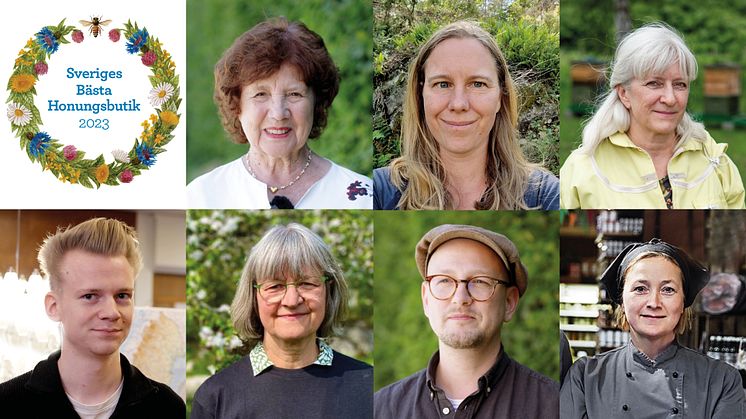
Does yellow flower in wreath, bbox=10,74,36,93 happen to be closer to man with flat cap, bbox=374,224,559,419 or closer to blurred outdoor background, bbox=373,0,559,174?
blurred outdoor background, bbox=373,0,559,174

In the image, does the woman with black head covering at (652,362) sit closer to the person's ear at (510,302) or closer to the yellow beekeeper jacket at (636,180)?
the yellow beekeeper jacket at (636,180)

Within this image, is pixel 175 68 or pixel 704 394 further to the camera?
pixel 175 68

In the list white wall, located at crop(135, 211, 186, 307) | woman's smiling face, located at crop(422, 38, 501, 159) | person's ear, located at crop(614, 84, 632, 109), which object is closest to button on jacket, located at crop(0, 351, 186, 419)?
white wall, located at crop(135, 211, 186, 307)

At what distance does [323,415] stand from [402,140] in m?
1.47

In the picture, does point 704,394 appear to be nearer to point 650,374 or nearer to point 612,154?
point 650,374

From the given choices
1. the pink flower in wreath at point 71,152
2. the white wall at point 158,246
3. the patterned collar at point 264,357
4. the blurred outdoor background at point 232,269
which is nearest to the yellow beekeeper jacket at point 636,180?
the blurred outdoor background at point 232,269

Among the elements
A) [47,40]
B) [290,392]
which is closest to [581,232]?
[290,392]

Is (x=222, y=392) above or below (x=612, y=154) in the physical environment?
below

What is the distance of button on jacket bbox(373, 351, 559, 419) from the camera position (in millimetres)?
5199

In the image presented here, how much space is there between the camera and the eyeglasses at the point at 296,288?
5352mm

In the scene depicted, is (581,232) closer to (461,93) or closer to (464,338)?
(464,338)

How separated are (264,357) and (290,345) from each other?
0.50 ft

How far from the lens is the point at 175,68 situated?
5.54 meters

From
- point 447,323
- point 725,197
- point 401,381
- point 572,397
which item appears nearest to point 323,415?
point 401,381
